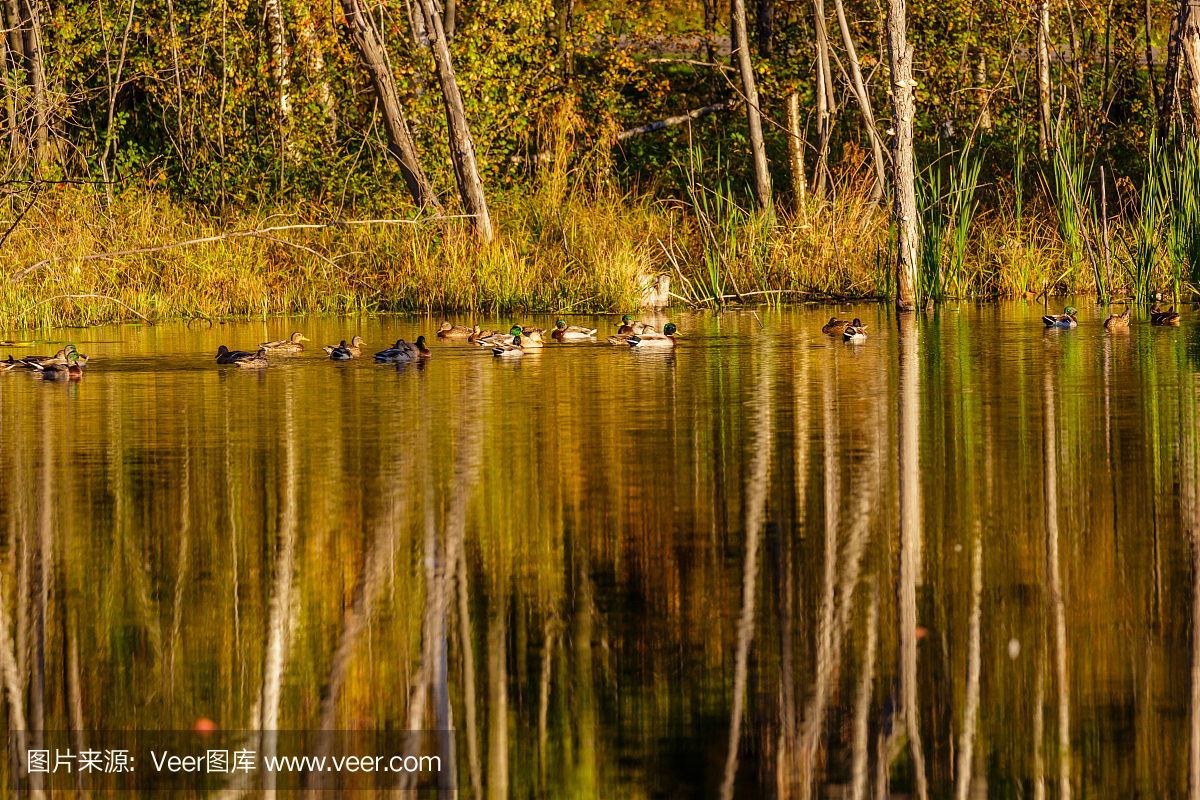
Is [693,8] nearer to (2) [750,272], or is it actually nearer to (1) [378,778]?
(2) [750,272]

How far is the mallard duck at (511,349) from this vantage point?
17625mm

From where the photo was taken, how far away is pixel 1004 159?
35.1m

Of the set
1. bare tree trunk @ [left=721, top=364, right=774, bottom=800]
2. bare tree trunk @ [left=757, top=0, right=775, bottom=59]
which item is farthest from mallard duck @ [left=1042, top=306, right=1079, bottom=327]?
bare tree trunk @ [left=757, top=0, right=775, bottom=59]

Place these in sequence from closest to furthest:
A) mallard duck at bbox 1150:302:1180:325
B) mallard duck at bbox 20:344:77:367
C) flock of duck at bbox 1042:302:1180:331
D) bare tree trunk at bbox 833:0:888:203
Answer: mallard duck at bbox 20:344:77:367, flock of duck at bbox 1042:302:1180:331, mallard duck at bbox 1150:302:1180:325, bare tree trunk at bbox 833:0:888:203

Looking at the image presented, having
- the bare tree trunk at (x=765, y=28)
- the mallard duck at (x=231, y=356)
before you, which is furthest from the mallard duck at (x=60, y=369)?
the bare tree trunk at (x=765, y=28)

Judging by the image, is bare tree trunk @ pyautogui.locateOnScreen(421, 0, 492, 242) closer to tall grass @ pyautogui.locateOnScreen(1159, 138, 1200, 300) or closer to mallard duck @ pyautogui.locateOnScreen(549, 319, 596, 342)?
mallard duck @ pyautogui.locateOnScreen(549, 319, 596, 342)

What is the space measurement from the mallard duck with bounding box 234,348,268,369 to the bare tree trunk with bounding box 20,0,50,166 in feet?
13.6

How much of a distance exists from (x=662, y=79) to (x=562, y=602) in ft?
116

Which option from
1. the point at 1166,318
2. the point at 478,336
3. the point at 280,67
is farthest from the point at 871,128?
the point at 280,67

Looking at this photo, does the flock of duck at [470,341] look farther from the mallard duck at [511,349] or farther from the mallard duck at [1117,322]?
the mallard duck at [1117,322]

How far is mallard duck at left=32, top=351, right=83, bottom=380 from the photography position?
50.9 ft

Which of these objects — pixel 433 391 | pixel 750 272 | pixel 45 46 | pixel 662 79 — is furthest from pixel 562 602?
pixel 662 79

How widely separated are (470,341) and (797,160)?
587 inches

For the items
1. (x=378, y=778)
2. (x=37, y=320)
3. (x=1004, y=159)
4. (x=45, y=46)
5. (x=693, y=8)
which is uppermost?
(x=693, y=8)
